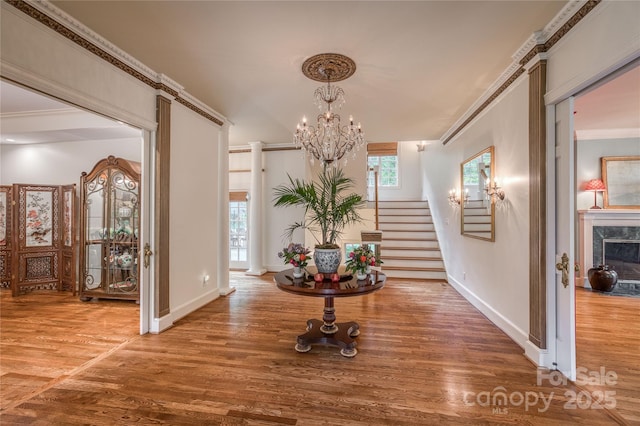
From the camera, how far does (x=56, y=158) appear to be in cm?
482

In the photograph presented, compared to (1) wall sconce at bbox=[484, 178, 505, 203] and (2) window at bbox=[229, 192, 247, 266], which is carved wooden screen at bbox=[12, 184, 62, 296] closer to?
(2) window at bbox=[229, 192, 247, 266]

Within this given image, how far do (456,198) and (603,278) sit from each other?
2.55 metres

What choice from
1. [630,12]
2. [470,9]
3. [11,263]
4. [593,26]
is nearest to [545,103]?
[593,26]

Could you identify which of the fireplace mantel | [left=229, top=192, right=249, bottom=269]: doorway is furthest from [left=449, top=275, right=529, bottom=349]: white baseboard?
[left=229, top=192, right=249, bottom=269]: doorway

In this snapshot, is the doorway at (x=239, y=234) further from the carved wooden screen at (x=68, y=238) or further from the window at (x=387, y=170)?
the window at (x=387, y=170)

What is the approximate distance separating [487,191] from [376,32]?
2.43 metres

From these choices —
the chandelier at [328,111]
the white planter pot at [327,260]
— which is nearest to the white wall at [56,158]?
the chandelier at [328,111]

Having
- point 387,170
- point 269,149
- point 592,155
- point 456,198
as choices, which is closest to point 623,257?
point 592,155

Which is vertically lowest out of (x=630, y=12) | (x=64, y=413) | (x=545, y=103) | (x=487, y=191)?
(x=64, y=413)

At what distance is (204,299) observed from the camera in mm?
3947

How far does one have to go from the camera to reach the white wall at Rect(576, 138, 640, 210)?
477 centimetres

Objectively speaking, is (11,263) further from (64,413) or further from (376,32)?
(376,32)

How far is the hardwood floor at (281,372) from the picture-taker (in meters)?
1.83

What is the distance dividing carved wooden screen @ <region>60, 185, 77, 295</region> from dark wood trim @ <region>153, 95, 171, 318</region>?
96.1 inches
